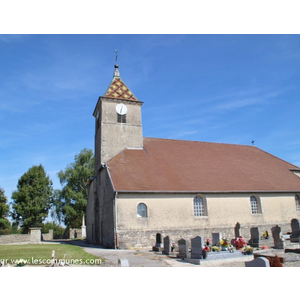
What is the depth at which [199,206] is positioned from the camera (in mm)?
20734

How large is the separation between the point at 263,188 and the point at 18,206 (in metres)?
30.5

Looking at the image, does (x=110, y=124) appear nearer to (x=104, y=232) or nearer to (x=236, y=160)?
(x=104, y=232)

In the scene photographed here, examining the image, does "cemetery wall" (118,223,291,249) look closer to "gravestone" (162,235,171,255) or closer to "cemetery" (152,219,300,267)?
"cemetery" (152,219,300,267)

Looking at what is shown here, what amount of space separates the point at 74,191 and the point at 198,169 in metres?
22.1

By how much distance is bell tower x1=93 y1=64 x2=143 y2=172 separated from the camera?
23.6 m

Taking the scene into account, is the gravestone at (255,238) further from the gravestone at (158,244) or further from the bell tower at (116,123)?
the bell tower at (116,123)

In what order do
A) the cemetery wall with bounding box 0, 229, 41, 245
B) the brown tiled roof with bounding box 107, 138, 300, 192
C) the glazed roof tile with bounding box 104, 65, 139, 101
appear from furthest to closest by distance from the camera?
1. the glazed roof tile with bounding box 104, 65, 139, 101
2. the cemetery wall with bounding box 0, 229, 41, 245
3. the brown tiled roof with bounding box 107, 138, 300, 192

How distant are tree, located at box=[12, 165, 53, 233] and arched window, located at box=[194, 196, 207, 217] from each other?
24691 millimetres

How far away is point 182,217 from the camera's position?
1961 cm

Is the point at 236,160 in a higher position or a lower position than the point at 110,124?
lower

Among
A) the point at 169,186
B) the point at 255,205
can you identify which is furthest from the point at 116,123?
the point at 255,205

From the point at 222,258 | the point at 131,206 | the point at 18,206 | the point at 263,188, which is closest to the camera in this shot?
the point at 222,258

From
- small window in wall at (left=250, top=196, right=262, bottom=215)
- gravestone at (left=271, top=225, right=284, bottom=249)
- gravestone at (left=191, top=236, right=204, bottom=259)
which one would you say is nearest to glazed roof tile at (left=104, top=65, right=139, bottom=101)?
small window in wall at (left=250, top=196, right=262, bottom=215)

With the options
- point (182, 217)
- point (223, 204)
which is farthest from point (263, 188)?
point (182, 217)
